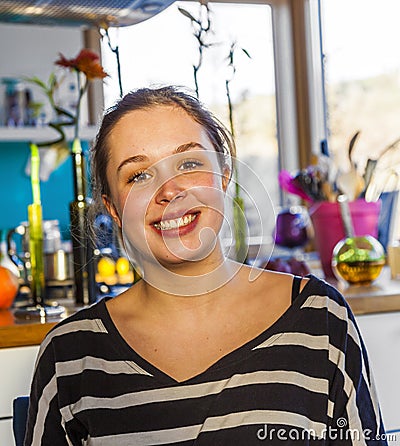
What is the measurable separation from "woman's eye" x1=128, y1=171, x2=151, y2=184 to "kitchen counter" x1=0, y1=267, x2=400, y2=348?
0.46 m

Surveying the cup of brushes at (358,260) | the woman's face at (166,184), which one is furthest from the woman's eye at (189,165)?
the cup of brushes at (358,260)

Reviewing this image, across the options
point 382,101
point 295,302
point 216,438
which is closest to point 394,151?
point 382,101

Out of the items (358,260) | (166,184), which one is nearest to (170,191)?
(166,184)

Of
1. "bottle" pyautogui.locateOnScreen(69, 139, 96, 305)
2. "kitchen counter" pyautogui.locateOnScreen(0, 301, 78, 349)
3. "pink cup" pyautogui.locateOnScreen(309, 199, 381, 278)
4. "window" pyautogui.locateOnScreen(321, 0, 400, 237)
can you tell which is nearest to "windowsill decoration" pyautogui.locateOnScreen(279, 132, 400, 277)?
"pink cup" pyautogui.locateOnScreen(309, 199, 381, 278)

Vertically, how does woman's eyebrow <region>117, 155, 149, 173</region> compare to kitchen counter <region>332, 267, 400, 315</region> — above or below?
above

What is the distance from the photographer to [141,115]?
1.19m

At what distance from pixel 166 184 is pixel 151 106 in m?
0.14

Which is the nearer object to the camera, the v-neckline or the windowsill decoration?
the v-neckline

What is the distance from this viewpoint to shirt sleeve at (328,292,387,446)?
45.6 inches

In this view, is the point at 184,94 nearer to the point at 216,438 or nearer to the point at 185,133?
the point at 185,133

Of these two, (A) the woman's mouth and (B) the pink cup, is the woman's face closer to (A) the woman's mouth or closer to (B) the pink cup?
(A) the woman's mouth

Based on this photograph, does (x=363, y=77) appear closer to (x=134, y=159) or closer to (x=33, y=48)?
(x=33, y=48)

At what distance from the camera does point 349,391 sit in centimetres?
118

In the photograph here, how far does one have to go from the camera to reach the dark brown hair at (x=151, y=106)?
1.21 m
